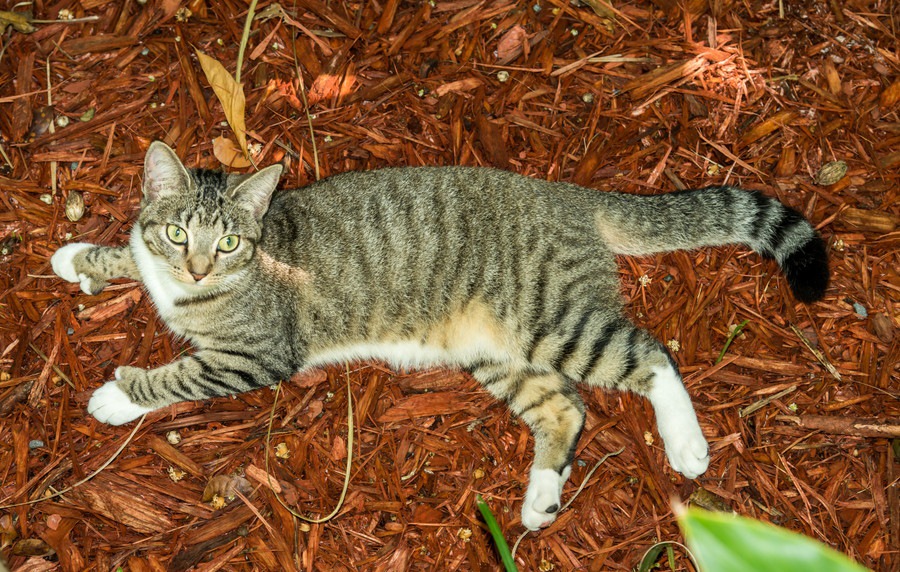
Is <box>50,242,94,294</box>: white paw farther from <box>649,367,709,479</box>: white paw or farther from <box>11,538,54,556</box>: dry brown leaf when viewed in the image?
<box>649,367,709,479</box>: white paw

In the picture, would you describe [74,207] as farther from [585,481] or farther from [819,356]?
[819,356]

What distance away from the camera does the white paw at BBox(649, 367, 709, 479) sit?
10.4ft

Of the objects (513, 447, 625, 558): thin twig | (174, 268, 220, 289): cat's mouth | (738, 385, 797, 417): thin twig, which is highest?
(174, 268, 220, 289): cat's mouth

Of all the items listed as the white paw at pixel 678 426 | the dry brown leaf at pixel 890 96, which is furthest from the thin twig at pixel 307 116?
the dry brown leaf at pixel 890 96

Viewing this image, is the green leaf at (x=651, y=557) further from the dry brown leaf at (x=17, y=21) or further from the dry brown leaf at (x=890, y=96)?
the dry brown leaf at (x=17, y=21)

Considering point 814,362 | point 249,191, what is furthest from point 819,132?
point 249,191

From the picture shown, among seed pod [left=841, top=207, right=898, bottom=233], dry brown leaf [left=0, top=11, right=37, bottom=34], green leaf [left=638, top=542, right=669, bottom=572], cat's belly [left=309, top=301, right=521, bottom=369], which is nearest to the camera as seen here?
green leaf [left=638, top=542, right=669, bottom=572]

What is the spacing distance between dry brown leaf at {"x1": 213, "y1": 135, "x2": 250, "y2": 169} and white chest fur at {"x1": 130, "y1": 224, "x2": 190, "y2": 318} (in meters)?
0.59

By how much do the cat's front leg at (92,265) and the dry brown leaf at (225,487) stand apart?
109cm

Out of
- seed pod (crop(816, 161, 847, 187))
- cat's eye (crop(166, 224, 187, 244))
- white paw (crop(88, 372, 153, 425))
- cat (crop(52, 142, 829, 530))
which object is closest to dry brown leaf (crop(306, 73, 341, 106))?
cat (crop(52, 142, 829, 530))

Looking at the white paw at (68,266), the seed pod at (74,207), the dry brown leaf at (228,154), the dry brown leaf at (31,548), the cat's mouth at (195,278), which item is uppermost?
the dry brown leaf at (228,154)

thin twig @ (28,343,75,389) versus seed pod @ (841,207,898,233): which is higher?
seed pod @ (841,207,898,233)

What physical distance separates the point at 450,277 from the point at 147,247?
54.9 inches

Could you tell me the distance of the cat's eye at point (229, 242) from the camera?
10.2 ft
